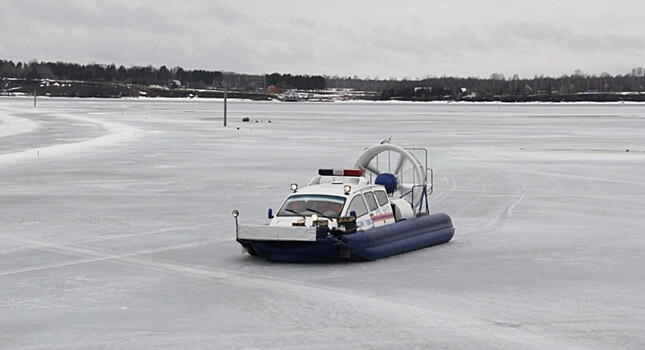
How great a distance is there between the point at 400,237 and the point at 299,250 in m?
2.20

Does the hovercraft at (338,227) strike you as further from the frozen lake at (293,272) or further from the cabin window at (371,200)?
the frozen lake at (293,272)

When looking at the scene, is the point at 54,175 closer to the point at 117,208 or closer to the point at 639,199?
the point at 117,208

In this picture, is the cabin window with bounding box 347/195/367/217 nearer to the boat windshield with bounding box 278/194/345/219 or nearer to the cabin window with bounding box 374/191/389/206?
the boat windshield with bounding box 278/194/345/219

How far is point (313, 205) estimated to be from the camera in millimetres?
16797

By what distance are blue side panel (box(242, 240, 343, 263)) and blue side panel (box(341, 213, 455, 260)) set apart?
30 cm

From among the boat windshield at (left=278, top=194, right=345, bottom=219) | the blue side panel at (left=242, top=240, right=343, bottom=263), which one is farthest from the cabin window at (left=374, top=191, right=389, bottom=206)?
the blue side panel at (left=242, top=240, right=343, bottom=263)

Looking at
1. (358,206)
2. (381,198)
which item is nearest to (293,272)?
(358,206)

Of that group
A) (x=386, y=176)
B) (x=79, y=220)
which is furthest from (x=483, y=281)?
(x=79, y=220)

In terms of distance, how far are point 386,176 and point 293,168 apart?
1394 cm

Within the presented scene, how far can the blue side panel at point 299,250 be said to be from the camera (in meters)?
16.0

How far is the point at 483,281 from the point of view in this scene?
49.5ft

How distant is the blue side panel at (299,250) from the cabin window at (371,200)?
1.36 meters

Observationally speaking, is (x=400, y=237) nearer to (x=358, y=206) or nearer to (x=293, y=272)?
(x=358, y=206)

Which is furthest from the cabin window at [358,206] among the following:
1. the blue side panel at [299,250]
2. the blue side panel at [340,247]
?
the blue side panel at [299,250]
